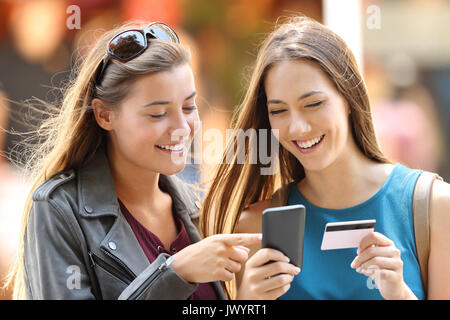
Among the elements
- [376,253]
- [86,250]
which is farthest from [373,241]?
[86,250]

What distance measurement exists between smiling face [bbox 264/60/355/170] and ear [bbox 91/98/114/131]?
1.60ft

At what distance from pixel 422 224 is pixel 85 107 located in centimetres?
106

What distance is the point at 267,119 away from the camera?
1858mm

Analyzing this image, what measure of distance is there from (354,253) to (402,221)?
0.17m

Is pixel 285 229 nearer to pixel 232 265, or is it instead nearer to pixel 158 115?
pixel 232 265

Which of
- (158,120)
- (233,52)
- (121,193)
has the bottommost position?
(121,193)

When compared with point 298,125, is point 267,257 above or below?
below

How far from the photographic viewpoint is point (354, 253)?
5.57 feet

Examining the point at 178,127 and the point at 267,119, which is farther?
the point at 267,119

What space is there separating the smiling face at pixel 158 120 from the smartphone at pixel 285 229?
15.3 inches

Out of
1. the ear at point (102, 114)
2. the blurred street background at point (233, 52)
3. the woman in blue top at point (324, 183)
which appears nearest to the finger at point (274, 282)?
the woman in blue top at point (324, 183)

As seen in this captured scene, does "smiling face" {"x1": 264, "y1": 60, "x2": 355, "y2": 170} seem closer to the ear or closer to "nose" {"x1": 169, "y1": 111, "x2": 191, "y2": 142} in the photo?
"nose" {"x1": 169, "y1": 111, "x2": 191, "y2": 142}

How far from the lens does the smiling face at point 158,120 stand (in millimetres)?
1617

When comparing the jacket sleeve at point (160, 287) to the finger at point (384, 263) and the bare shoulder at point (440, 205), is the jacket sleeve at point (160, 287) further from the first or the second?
the bare shoulder at point (440, 205)
